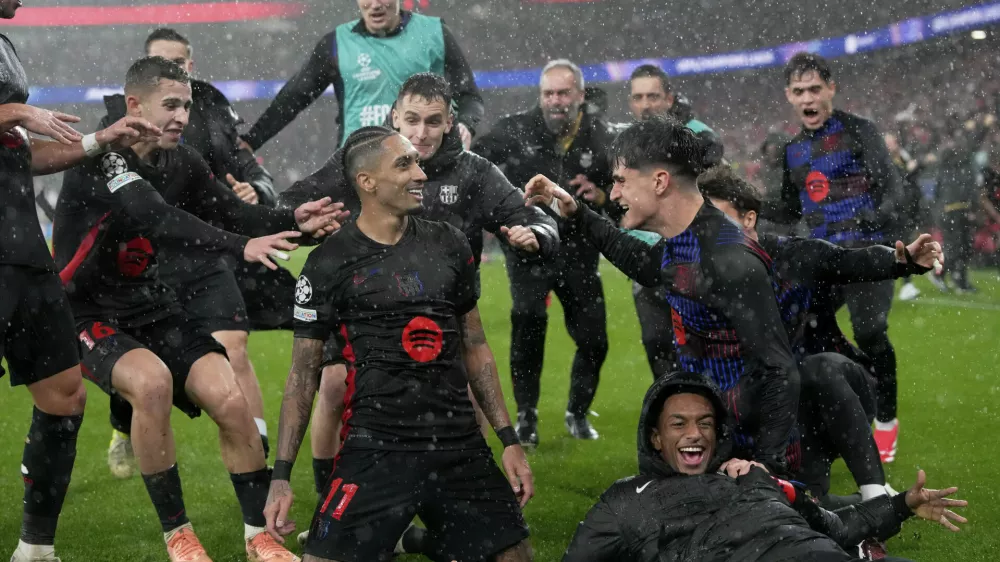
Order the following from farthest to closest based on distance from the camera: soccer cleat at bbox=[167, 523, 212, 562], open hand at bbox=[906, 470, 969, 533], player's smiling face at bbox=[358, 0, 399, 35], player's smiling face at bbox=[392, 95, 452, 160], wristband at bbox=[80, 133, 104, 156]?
1. player's smiling face at bbox=[358, 0, 399, 35]
2. player's smiling face at bbox=[392, 95, 452, 160]
3. soccer cleat at bbox=[167, 523, 212, 562]
4. wristband at bbox=[80, 133, 104, 156]
5. open hand at bbox=[906, 470, 969, 533]

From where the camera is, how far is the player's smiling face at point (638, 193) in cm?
387

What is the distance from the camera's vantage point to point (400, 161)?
12.7ft

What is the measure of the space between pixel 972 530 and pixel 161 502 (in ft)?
10.7

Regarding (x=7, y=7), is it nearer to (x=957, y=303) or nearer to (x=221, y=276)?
(x=221, y=276)

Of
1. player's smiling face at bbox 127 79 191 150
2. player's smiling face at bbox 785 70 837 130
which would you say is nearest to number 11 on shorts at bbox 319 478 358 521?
player's smiling face at bbox 127 79 191 150

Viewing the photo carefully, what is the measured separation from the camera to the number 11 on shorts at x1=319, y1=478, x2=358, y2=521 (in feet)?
11.3

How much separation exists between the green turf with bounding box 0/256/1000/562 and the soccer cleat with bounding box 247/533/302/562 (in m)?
0.23

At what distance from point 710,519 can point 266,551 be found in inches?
74.3

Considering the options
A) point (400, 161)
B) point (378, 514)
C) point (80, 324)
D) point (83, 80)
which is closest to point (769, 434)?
point (378, 514)

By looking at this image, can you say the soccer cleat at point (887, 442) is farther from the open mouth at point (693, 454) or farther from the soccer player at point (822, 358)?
the open mouth at point (693, 454)

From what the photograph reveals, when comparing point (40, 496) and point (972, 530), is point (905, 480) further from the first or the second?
point (40, 496)

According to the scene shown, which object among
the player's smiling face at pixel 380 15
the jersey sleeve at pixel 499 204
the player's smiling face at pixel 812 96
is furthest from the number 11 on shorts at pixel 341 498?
the player's smiling face at pixel 812 96

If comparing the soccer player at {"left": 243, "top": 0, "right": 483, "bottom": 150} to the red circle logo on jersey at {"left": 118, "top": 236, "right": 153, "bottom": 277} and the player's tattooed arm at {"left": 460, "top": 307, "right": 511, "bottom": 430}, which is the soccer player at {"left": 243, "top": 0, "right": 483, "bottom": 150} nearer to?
the red circle logo on jersey at {"left": 118, "top": 236, "right": 153, "bottom": 277}

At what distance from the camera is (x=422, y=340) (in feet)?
12.1
